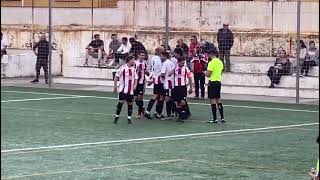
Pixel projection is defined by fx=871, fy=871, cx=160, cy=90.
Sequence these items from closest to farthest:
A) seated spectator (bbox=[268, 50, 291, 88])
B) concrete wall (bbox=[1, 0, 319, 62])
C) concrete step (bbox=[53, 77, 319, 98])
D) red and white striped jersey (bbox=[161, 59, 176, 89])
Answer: red and white striped jersey (bbox=[161, 59, 176, 89]), concrete step (bbox=[53, 77, 319, 98]), seated spectator (bbox=[268, 50, 291, 88]), concrete wall (bbox=[1, 0, 319, 62])

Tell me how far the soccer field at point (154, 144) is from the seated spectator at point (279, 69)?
2.79m

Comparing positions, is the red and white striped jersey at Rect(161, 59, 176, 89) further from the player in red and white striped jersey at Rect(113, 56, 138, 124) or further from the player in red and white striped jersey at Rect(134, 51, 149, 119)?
the player in red and white striped jersey at Rect(113, 56, 138, 124)

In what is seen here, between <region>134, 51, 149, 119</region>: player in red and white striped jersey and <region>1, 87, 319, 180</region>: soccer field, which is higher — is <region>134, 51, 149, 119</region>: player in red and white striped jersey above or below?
above

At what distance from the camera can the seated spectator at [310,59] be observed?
1032 inches

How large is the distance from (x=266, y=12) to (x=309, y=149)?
702 inches

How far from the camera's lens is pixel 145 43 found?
33531mm

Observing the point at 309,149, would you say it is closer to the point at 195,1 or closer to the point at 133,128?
the point at 133,128

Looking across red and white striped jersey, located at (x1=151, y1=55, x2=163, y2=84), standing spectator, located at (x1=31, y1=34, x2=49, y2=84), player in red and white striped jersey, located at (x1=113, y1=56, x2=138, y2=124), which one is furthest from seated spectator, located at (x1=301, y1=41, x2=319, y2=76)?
player in red and white striped jersey, located at (x1=113, y1=56, x2=138, y2=124)

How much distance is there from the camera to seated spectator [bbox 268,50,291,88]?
2652 cm

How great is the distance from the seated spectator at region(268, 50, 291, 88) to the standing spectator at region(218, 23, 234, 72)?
5.79 ft

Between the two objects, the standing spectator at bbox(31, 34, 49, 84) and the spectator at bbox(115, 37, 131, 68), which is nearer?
the spectator at bbox(115, 37, 131, 68)

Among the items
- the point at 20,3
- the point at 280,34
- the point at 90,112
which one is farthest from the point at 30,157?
the point at 20,3

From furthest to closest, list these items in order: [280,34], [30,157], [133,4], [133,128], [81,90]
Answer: [133,4] < [280,34] < [81,90] < [133,128] < [30,157]

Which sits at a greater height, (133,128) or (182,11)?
(182,11)
